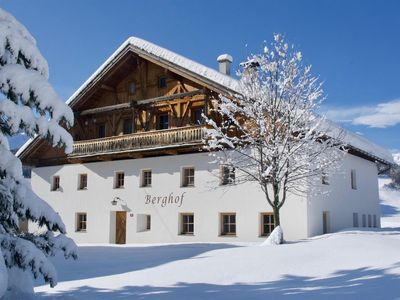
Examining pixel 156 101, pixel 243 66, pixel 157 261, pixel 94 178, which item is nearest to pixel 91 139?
pixel 94 178

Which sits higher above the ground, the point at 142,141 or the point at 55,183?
the point at 142,141

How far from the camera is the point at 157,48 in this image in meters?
21.6

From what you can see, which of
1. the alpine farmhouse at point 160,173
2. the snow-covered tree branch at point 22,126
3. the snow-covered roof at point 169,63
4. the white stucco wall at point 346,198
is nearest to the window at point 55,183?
the alpine farmhouse at point 160,173

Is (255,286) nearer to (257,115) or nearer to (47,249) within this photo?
(47,249)

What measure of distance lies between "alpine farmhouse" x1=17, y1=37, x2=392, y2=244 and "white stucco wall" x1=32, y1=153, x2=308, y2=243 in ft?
0.15

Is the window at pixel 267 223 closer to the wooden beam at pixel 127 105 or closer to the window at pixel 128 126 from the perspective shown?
the wooden beam at pixel 127 105

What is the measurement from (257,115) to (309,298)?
9929 mm

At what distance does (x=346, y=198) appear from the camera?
852 inches

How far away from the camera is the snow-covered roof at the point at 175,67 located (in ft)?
62.3

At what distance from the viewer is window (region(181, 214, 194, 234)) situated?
20.7 meters

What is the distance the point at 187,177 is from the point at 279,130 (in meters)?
6.31

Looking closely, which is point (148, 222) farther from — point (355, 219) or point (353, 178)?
point (353, 178)

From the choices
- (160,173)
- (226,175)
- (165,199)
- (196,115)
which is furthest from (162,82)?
(226,175)

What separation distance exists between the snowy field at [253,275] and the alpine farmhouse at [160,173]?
5569mm
